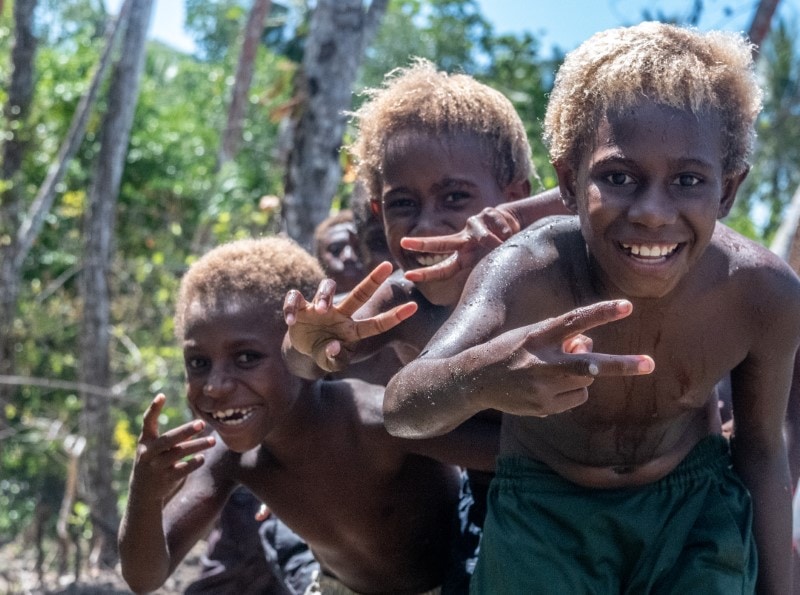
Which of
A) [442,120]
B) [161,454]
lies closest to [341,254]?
[442,120]

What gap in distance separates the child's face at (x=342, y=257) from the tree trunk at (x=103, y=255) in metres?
3.86

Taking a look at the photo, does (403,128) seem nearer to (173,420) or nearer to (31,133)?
(31,133)

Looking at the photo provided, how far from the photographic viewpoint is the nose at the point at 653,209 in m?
2.01

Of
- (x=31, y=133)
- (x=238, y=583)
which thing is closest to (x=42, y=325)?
(x=31, y=133)

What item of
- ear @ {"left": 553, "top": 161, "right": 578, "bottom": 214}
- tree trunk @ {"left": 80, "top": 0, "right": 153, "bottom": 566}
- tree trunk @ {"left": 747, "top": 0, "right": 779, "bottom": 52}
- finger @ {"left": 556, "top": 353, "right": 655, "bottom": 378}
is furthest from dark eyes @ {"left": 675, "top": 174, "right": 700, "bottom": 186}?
tree trunk @ {"left": 747, "top": 0, "right": 779, "bottom": 52}

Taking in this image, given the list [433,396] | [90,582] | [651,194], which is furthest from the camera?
Result: [90,582]

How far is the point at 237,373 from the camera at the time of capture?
2982mm

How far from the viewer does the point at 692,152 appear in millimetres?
2086

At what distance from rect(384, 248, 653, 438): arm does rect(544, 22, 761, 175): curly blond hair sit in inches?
13.2

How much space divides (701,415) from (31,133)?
711 cm

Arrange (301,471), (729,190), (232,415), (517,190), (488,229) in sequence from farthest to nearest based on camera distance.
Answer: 1. (517,190)
2. (301,471)
3. (232,415)
4. (488,229)
5. (729,190)

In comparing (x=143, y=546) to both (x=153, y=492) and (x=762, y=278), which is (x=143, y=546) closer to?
(x=153, y=492)

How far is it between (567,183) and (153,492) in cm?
136

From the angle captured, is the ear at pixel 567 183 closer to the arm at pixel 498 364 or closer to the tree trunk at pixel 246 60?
the arm at pixel 498 364
